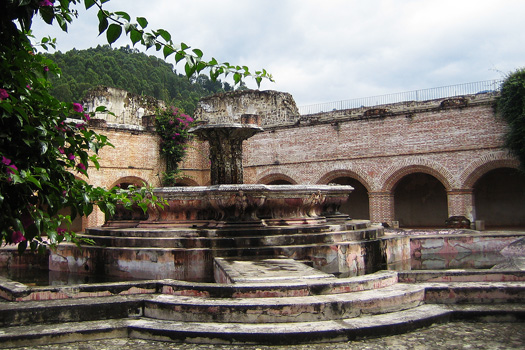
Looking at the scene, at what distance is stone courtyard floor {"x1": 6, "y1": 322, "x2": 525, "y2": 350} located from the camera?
3.19 metres

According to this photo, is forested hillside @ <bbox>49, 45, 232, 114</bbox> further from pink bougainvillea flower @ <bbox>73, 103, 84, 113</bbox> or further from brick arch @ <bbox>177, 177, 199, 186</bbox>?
pink bougainvillea flower @ <bbox>73, 103, 84, 113</bbox>

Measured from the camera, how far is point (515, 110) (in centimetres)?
1380

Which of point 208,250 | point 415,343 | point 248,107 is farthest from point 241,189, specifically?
point 248,107

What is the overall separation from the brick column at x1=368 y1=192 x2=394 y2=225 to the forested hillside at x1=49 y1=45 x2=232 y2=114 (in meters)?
16.5

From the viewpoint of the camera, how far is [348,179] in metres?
18.9

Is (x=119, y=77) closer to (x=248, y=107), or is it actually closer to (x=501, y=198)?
(x=248, y=107)

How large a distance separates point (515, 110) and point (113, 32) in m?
14.4

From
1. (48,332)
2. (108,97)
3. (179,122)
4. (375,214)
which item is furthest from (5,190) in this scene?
(108,97)

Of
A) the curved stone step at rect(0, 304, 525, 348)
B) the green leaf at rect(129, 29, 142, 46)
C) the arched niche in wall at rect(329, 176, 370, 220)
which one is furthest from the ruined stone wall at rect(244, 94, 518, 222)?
the green leaf at rect(129, 29, 142, 46)

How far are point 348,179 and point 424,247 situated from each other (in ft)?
33.3

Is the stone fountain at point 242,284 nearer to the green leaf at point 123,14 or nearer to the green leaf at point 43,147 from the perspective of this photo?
the green leaf at point 43,147

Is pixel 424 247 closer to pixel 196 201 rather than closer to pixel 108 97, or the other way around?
pixel 196 201

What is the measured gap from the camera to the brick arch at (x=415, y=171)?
15125 mm

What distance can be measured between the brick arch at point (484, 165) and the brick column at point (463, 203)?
23 centimetres
